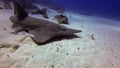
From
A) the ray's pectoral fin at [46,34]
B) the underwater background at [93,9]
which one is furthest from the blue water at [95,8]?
the ray's pectoral fin at [46,34]

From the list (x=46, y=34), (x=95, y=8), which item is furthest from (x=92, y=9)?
(x=46, y=34)

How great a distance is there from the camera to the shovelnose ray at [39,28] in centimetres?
602

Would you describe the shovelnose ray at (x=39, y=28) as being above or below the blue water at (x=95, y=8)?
above

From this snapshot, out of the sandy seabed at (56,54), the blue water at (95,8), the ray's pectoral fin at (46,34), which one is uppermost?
the ray's pectoral fin at (46,34)

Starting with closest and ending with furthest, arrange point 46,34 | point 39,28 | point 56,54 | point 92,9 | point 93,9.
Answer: point 56,54
point 46,34
point 39,28
point 92,9
point 93,9

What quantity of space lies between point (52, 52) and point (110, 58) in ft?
6.71

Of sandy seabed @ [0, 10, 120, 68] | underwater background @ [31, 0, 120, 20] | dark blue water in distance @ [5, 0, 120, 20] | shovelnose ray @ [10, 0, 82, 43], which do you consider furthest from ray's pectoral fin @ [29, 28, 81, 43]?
underwater background @ [31, 0, 120, 20]

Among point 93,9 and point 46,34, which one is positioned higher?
point 46,34

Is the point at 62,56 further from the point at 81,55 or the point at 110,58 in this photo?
the point at 110,58

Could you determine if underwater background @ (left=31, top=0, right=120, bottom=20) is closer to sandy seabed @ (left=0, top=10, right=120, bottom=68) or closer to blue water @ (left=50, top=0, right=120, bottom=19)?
blue water @ (left=50, top=0, right=120, bottom=19)

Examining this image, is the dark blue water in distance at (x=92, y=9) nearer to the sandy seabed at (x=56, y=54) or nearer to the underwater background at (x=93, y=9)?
the underwater background at (x=93, y=9)

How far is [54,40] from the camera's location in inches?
252

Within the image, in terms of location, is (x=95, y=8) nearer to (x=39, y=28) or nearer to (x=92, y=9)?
(x=92, y=9)

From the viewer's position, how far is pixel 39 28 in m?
6.94
